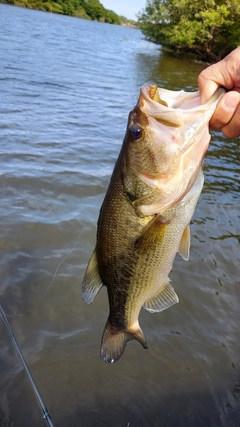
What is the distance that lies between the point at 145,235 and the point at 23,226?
131 inches

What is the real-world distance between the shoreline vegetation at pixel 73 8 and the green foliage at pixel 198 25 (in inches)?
1791

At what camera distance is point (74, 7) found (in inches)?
3996

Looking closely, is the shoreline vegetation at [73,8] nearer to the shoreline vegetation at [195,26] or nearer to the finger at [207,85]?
the shoreline vegetation at [195,26]

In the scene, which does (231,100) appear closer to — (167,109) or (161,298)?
(167,109)

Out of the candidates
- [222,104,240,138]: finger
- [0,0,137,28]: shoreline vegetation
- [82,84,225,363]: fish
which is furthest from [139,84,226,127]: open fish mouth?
[0,0,137,28]: shoreline vegetation

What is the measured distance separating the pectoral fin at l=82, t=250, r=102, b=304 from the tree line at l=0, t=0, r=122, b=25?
8064cm

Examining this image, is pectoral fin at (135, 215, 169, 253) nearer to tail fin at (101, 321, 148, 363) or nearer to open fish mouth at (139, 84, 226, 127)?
open fish mouth at (139, 84, 226, 127)

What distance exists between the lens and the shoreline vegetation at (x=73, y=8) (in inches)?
3095

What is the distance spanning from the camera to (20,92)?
1112 centimetres

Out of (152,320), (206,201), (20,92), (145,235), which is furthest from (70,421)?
(20,92)

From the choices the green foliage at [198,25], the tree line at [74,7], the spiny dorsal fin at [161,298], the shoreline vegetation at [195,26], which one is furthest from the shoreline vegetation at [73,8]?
the spiny dorsal fin at [161,298]

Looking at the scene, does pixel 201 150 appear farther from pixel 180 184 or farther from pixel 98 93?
pixel 98 93

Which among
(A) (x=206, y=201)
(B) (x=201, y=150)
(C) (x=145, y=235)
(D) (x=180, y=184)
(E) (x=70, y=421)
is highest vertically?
(B) (x=201, y=150)

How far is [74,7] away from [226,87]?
116 metres
